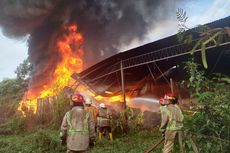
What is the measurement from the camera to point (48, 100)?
20047 mm

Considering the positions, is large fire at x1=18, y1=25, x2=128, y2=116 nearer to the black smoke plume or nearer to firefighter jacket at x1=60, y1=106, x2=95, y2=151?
the black smoke plume

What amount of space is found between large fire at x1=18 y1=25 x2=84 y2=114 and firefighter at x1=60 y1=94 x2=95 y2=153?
590 inches

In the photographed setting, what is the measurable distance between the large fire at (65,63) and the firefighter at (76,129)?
14996 millimetres

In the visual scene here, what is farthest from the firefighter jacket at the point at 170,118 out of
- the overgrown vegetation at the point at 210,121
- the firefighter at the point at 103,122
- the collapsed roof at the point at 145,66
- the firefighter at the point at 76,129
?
the firefighter at the point at 103,122

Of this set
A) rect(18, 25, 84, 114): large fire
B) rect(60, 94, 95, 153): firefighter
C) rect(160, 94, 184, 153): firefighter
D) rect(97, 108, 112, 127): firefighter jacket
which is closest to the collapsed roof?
rect(97, 108, 112, 127): firefighter jacket

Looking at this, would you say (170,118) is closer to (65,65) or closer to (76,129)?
(76,129)

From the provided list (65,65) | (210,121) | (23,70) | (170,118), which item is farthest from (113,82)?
(23,70)

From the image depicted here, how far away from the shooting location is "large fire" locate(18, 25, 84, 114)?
22.2 meters

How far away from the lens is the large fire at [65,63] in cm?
2220

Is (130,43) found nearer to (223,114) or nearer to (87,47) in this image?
(87,47)

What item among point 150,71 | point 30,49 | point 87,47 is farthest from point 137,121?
point 30,49

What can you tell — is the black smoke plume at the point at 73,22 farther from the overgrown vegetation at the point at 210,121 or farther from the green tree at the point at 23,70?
the overgrown vegetation at the point at 210,121

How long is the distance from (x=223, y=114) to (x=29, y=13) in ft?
81.5

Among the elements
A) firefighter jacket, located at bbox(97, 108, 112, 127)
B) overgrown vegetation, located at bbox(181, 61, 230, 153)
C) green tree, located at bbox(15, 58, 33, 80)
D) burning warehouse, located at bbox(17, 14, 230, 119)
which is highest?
green tree, located at bbox(15, 58, 33, 80)
